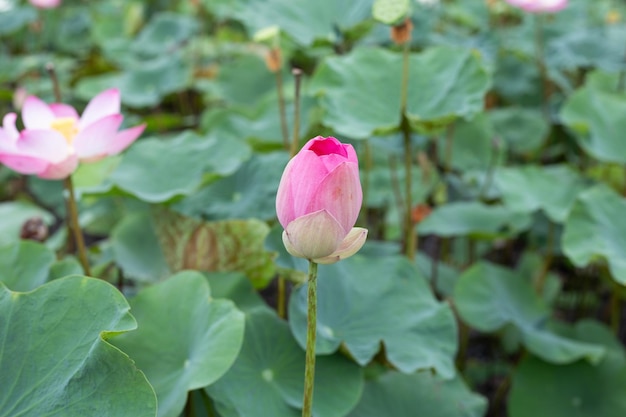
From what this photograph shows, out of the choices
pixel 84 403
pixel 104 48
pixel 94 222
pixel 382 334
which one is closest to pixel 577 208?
pixel 382 334

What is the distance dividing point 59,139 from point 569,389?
3.04 ft

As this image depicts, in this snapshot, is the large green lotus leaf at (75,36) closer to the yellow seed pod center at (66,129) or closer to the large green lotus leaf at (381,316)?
the yellow seed pod center at (66,129)

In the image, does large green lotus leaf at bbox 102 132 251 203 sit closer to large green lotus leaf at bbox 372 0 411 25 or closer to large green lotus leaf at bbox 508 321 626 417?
large green lotus leaf at bbox 372 0 411 25

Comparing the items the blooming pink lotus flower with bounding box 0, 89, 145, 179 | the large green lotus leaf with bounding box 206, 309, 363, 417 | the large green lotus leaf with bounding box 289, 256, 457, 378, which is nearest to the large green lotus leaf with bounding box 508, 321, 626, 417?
the large green lotus leaf with bounding box 289, 256, 457, 378

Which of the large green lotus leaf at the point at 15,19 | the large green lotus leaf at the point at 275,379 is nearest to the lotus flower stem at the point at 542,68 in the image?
the large green lotus leaf at the point at 275,379

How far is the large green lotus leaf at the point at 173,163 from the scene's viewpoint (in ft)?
3.67

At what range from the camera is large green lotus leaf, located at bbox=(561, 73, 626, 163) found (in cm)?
138

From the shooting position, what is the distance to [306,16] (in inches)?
57.6

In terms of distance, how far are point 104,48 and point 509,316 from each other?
1757mm

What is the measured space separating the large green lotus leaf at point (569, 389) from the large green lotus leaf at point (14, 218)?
3.01 ft

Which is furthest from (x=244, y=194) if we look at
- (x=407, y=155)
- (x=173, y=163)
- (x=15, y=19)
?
(x=15, y=19)

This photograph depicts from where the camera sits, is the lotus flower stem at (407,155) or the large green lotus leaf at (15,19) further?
the large green lotus leaf at (15,19)

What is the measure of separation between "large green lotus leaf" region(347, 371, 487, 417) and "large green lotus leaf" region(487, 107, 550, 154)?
35.7 inches

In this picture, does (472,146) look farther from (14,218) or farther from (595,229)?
(14,218)
